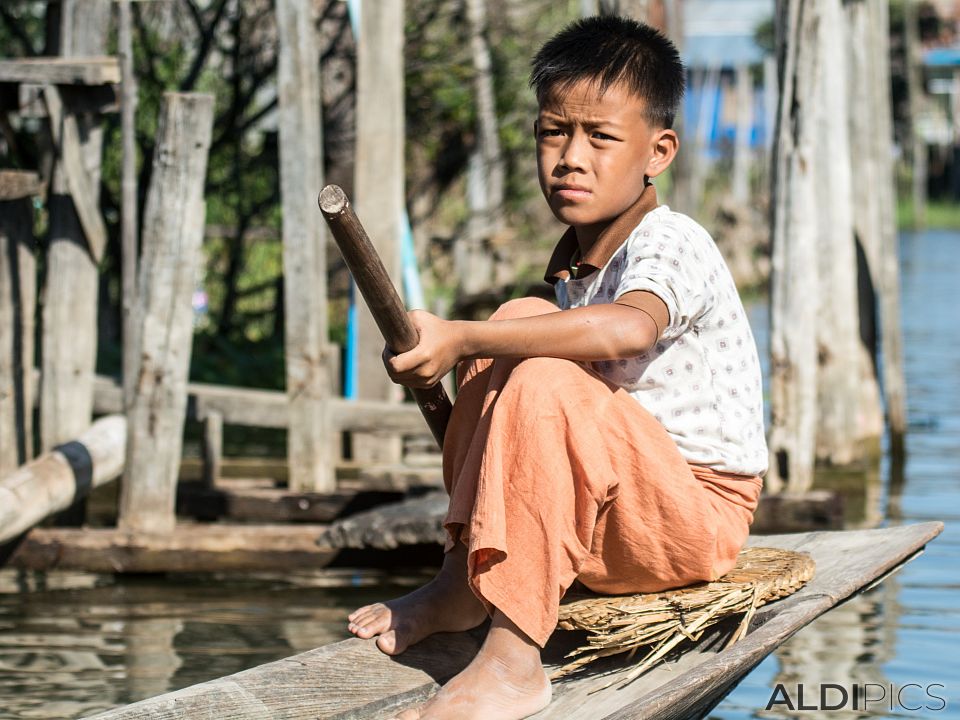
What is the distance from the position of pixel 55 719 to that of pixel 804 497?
9.58 ft

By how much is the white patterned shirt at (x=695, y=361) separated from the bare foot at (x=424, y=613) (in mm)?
539

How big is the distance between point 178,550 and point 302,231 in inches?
47.1

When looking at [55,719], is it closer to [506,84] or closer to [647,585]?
[647,585]

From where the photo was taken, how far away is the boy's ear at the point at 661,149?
3264 millimetres

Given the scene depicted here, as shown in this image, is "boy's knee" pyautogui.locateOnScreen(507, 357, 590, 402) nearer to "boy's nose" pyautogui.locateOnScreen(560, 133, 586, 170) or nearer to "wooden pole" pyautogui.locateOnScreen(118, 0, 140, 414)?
A: "boy's nose" pyautogui.locateOnScreen(560, 133, 586, 170)

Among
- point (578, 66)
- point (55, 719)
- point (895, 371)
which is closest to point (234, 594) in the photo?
point (55, 719)

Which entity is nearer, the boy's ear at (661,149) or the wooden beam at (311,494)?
the boy's ear at (661,149)

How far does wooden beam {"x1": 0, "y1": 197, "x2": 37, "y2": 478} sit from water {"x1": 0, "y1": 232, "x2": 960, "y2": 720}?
509mm

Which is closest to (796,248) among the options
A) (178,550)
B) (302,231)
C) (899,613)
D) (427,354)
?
(899,613)

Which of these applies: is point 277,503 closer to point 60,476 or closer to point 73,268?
point 60,476

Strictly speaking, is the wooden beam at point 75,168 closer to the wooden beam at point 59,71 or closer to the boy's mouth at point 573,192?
the wooden beam at point 59,71

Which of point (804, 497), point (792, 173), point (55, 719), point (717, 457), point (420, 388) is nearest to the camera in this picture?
point (420, 388)

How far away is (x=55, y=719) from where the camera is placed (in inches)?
151

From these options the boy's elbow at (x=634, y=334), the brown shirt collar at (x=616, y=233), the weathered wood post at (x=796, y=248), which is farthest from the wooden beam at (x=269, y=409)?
the boy's elbow at (x=634, y=334)
